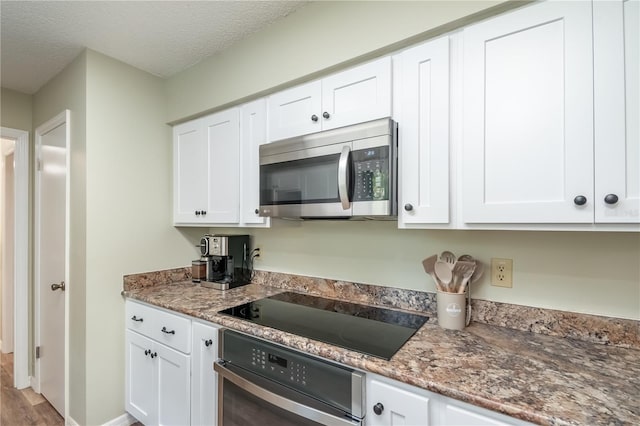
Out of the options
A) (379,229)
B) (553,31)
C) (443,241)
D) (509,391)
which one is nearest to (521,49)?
(553,31)

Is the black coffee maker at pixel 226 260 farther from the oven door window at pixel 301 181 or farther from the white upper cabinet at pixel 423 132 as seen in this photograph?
the white upper cabinet at pixel 423 132

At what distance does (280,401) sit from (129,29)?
6.68ft

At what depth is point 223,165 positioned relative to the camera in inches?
75.9

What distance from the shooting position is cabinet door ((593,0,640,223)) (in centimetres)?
87

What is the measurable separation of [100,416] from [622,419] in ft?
8.21

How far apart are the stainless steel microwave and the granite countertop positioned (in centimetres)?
55

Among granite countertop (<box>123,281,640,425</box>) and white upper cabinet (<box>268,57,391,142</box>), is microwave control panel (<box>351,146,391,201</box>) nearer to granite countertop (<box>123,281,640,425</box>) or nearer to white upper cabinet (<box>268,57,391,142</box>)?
white upper cabinet (<box>268,57,391,142</box>)

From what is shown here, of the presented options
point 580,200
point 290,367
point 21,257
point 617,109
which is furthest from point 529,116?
point 21,257

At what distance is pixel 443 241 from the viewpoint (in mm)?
1443

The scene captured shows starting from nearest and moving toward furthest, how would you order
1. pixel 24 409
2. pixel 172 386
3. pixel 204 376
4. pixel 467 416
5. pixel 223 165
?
1. pixel 467 416
2. pixel 204 376
3. pixel 172 386
4. pixel 223 165
5. pixel 24 409

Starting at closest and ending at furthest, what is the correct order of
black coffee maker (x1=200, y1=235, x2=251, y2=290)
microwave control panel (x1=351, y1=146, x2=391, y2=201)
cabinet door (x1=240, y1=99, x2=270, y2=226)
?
microwave control panel (x1=351, y1=146, x2=391, y2=201), cabinet door (x1=240, y1=99, x2=270, y2=226), black coffee maker (x1=200, y1=235, x2=251, y2=290)

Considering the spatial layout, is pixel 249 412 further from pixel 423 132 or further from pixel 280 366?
pixel 423 132

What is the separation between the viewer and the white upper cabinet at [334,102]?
1314 millimetres

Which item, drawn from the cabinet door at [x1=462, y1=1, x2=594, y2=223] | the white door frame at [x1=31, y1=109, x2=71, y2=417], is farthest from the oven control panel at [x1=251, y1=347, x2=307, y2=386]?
the white door frame at [x1=31, y1=109, x2=71, y2=417]
